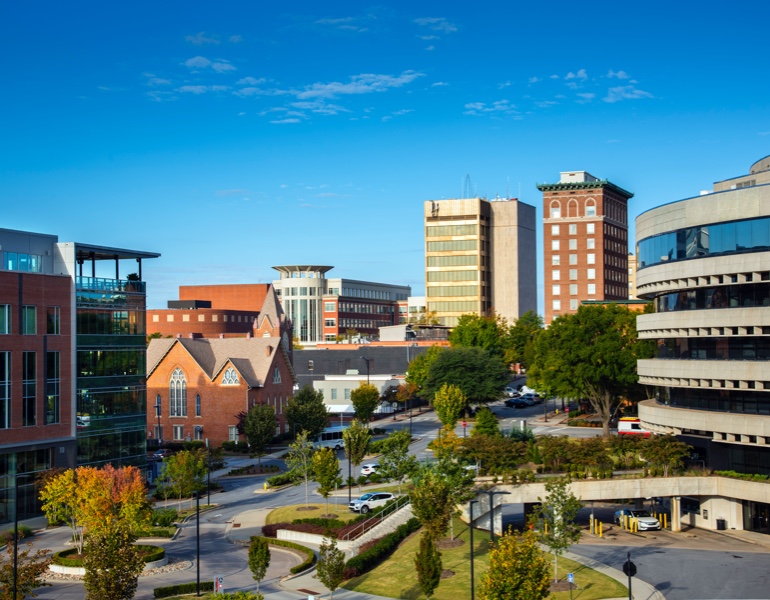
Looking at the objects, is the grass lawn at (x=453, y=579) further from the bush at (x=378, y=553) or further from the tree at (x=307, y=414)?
the tree at (x=307, y=414)

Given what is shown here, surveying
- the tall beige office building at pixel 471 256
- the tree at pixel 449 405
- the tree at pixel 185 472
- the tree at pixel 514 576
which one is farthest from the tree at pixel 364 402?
the tree at pixel 514 576

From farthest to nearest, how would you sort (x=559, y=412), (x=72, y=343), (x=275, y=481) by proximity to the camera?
(x=559, y=412) → (x=275, y=481) → (x=72, y=343)

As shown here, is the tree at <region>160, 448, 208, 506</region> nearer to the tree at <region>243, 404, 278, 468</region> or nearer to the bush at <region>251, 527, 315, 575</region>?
the bush at <region>251, 527, 315, 575</region>

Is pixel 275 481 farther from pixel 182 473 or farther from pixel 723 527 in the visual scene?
pixel 723 527

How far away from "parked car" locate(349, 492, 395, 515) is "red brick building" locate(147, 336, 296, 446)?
1513 inches

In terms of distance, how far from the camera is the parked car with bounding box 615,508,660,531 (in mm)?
56844

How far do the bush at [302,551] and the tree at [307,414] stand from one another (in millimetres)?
35318

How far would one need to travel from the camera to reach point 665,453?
56.8 m

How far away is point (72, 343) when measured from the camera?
212ft

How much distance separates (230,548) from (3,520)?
51.4ft

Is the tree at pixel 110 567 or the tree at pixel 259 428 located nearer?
the tree at pixel 110 567

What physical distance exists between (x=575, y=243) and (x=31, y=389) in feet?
376

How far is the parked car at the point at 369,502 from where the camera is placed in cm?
6134

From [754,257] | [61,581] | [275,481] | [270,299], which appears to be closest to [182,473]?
[275,481]
